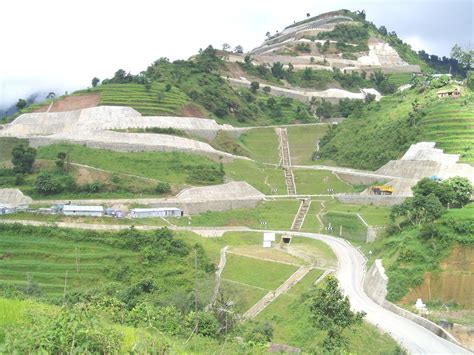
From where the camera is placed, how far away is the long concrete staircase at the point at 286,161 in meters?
61.3

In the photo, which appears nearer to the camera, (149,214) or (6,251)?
(6,251)

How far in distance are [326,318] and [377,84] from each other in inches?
3595

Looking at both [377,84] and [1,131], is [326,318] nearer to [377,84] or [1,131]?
[1,131]

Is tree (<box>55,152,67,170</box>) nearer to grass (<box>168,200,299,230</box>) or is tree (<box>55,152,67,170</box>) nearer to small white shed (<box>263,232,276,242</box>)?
grass (<box>168,200,299,230</box>)

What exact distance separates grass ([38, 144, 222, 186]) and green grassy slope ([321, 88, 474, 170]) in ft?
55.5

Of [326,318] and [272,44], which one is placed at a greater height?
[272,44]

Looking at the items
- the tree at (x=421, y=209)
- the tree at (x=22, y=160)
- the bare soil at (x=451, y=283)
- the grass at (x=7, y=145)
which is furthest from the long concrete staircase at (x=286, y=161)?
the bare soil at (x=451, y=283)

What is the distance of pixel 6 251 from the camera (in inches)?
1593

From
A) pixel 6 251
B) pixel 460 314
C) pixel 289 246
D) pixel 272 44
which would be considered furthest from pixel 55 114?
pixel 272 44

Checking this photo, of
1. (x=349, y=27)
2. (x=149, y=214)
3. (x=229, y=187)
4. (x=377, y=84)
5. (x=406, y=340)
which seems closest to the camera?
(x=406, y=340)

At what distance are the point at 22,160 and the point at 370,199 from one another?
105ft

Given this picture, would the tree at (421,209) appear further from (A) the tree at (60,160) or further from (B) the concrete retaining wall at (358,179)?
(A) the tree at (60,160)

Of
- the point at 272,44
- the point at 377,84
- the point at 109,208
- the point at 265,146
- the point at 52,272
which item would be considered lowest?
the point at 52,272

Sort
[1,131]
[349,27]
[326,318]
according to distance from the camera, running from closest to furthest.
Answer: [326,318], [1,131], [349,27]
